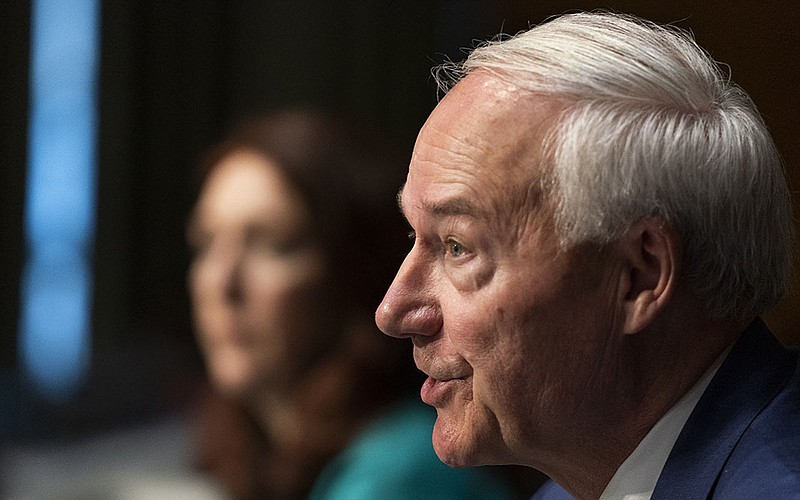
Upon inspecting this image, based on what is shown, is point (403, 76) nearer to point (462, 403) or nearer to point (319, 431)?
point (319, 431)

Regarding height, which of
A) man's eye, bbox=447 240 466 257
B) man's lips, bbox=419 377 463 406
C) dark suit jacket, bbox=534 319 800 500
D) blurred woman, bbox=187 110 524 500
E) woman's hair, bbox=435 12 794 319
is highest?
woman's hair, bbox=435 12 794 319

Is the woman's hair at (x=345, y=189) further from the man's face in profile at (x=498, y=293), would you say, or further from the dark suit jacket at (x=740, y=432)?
the dark suit jacket at (x=740, y=432)

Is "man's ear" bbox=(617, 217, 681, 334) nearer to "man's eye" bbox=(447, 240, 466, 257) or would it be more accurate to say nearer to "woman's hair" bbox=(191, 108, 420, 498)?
"man's eye" bbox=(447, 240, 466, 257)

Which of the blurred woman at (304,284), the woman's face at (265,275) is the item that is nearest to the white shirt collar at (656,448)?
the blurred woman at (304,284)

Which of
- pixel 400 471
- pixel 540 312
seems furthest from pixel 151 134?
pixel 540 312

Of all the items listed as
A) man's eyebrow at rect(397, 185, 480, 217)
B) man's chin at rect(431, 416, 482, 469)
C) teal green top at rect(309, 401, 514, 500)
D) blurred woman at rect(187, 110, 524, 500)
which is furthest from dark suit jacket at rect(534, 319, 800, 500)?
blurred woman at rect(187, 110, 524, 500)

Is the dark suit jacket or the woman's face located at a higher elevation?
the dark suit jacket

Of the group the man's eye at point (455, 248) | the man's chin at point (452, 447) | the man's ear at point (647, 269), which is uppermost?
the man's ear at point (647, 269)

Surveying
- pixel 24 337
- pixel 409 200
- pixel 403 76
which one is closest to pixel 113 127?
pixel 24 337

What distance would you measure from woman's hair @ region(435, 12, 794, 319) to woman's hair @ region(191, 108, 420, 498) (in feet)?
4.01

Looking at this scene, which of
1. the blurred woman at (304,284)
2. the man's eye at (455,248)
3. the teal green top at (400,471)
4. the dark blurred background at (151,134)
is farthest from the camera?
the dark blurred background at (151,134)

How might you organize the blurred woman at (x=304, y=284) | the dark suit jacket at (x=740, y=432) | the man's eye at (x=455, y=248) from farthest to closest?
1. the blurred woman at (x=304, y=284)
2. the man's eye at (x=455, y=248)
3. the dark suit jacket at (x=740, y=432)

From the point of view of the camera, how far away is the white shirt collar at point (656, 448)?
116cm

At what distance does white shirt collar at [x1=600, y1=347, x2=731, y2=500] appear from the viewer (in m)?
1.16
